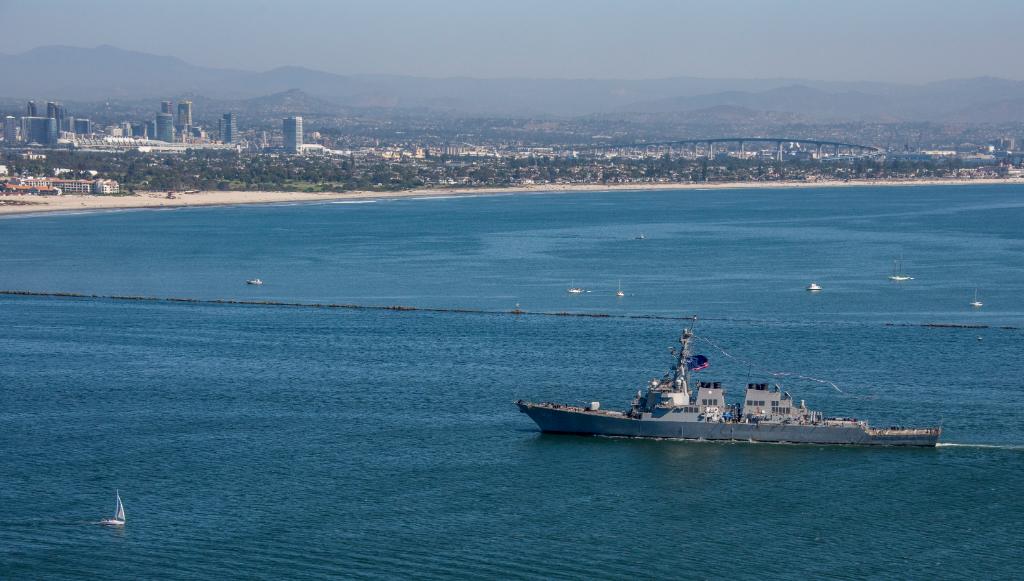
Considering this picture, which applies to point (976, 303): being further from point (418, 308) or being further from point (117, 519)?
point (117, 519)

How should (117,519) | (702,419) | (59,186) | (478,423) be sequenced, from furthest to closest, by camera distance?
(59,186), (478,423), (702,419), (117,519)

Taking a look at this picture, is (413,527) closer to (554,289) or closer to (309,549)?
(309,549)

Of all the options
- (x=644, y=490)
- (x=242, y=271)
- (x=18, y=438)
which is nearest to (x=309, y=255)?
(x=242, y=271)

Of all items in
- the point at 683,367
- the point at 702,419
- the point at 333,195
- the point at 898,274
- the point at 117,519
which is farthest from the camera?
the point at 333,195

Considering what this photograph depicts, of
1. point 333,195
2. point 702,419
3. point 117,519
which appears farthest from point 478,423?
point 333,195

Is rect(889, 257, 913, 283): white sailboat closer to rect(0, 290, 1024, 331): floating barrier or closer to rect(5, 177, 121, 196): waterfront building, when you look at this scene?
rect(0, 290, 1024, 331): floating barrier

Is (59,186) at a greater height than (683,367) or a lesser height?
lesser

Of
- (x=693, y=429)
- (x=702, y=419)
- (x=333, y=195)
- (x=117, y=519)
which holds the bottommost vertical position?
(x=333, y=195)

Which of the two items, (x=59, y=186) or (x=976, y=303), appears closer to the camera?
Answer: (x=976, y=303)
